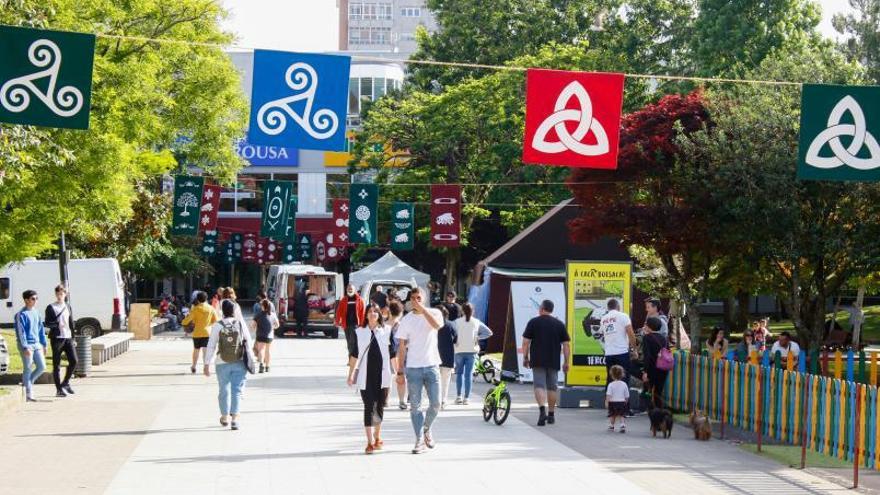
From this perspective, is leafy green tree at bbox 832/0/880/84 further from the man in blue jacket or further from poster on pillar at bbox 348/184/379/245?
the man in blue jacket

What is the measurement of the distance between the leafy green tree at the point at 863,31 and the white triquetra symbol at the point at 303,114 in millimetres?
37980

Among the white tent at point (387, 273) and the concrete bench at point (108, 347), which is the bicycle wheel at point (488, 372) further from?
the white tent at point (387, 273)

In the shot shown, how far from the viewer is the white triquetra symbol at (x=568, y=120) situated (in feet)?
60.1

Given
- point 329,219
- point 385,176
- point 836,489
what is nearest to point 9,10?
point 836,489

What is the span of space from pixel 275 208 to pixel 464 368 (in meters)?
24.9

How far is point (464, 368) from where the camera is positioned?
69.3 ft

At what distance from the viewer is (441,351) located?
20.2 metres

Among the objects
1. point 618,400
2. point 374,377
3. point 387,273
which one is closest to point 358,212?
point 387,273

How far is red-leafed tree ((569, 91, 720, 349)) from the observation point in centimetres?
2591

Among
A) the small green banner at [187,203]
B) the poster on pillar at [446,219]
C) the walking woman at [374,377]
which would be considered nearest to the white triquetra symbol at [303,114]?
the walking woman at [374,377]

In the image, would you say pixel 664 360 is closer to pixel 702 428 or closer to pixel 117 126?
pixel 702 428

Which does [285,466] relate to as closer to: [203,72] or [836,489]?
[836,489]

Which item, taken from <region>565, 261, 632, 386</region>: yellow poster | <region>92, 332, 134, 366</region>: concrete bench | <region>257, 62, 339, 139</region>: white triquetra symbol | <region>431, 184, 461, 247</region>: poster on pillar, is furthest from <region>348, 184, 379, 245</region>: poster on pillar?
<region>257, 62, 339, 139</region>: white triquetra symbol

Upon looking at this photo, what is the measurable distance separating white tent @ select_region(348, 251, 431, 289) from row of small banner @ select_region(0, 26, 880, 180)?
97.5 ft
